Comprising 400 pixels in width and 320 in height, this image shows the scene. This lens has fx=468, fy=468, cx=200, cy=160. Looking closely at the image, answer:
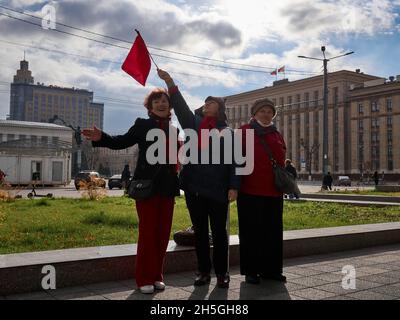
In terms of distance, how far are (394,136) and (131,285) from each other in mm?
80457

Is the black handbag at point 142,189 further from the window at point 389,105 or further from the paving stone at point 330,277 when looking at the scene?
the window at point 389,105

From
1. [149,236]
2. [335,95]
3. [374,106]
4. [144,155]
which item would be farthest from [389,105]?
[149,236]

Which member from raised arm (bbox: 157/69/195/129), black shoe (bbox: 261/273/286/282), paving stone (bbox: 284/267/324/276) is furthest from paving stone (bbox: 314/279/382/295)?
raised arm (bbox: 157/69/195/129)

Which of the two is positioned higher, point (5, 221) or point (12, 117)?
→ point (12, 117)

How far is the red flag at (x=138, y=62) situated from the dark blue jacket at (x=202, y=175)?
0.57 m

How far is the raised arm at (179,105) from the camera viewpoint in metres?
4.96

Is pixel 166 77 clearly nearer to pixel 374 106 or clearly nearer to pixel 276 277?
pixel 276 277

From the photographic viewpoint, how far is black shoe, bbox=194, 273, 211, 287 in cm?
488

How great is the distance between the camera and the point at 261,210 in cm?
510

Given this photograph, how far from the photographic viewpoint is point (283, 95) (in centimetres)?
9675

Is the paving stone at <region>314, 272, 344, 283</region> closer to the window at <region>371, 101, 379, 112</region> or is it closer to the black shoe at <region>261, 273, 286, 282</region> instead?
the black shoe at <region>261, 273, 286, 282</region>

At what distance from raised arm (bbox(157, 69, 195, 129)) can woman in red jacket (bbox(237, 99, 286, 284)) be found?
607 millimetres
